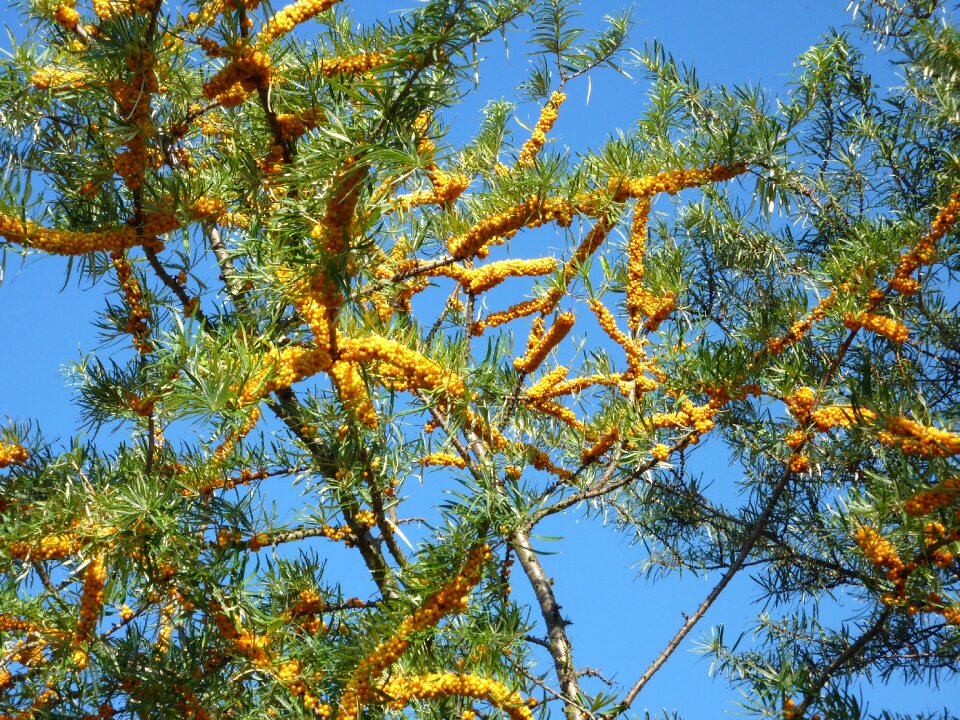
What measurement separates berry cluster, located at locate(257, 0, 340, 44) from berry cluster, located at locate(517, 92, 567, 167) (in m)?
0.53

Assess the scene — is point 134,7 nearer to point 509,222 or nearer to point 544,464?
point 509,222

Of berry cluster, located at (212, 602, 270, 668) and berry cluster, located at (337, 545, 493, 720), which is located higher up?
berry cluster, located at (212, 602, 270, 668)

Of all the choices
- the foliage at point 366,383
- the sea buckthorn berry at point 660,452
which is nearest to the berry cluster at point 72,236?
the foliage at point 366,383

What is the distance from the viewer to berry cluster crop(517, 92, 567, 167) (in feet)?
6.20

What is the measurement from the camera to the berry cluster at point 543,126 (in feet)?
6.20

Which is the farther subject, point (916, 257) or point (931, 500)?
point (916, 257)

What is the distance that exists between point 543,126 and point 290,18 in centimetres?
61

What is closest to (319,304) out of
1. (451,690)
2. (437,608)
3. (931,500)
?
(437,608)

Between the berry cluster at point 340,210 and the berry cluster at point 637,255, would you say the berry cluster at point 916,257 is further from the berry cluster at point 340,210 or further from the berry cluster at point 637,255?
the berry cluster at point 340,210

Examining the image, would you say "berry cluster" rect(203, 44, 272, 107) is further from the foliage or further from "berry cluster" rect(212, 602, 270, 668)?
"berry cluster" rect(212, 602, 270, 668)

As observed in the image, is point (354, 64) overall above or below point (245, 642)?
above

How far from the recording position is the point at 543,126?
6.28ft

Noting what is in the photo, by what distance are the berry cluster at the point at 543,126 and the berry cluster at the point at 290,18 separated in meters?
0.53

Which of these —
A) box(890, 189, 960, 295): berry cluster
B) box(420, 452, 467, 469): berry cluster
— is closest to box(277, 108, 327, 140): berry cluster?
box(420, 452, 467, 469): berry cluster
